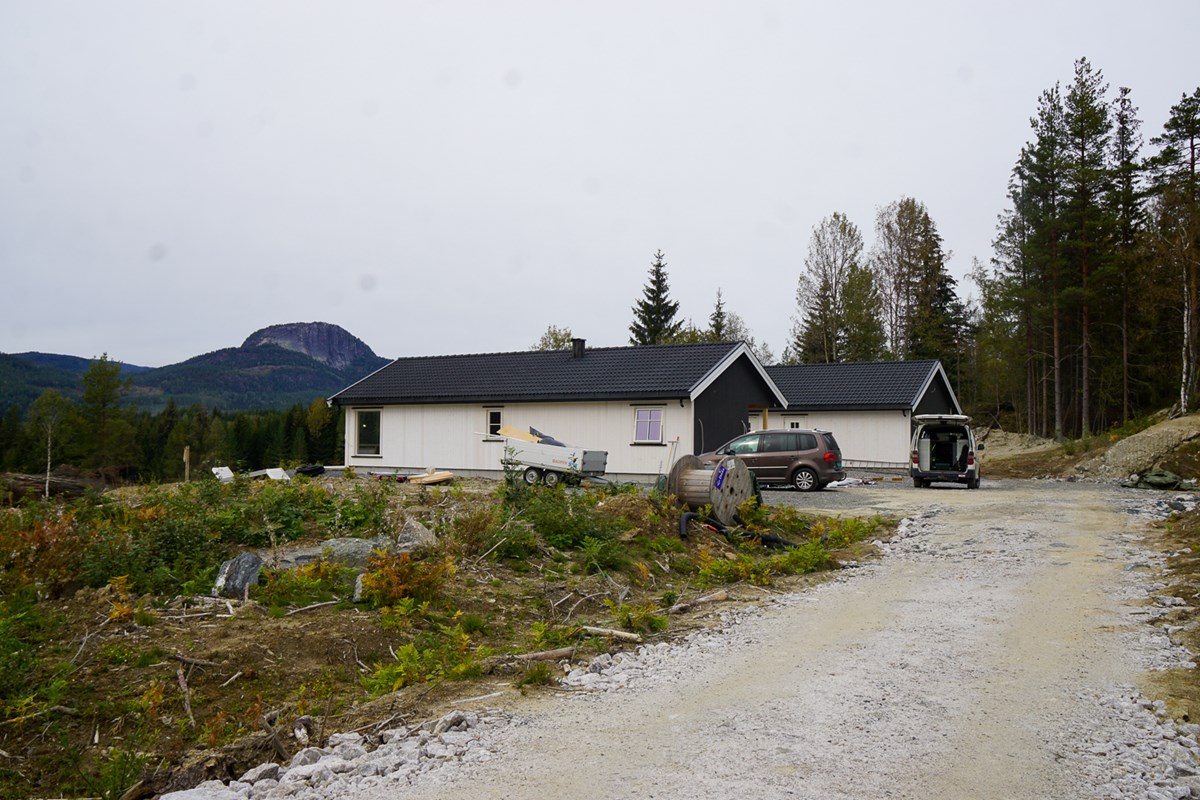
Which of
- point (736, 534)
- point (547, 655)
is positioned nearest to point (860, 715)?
Result: point (547, 655)

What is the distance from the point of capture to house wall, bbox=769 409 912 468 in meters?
30.7

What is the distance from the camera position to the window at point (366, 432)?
94.2ft

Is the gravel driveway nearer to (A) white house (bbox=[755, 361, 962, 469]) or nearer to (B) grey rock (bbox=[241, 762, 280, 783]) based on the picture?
(B) grey rock (bbox=[241, 762, 280, 783])

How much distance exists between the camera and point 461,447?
87.6 ft

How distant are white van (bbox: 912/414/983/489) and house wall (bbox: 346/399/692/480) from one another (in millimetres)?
6381

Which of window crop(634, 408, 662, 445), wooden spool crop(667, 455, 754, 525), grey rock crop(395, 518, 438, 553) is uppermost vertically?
window crop(634, 408, 662, 445)

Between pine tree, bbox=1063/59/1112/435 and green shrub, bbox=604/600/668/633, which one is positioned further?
pine tree, bbox=1063/59/1112/435

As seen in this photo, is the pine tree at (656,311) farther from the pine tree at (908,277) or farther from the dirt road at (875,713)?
the dirt road at (875,713)

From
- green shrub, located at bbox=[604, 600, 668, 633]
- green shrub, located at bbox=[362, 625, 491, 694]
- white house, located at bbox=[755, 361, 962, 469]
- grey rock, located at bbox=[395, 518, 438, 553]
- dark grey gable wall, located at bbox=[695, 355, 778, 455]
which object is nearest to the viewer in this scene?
green shrub, located at bbox=[362, 625, 491, 694]

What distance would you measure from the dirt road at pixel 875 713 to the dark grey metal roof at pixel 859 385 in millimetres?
22115

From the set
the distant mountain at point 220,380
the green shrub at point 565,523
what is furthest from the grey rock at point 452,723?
the distant mountain at point 220,380

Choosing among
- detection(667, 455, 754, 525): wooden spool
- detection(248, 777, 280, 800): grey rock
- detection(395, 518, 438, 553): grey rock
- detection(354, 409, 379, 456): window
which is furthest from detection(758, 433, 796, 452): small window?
detection(248, 777, 280, 800): grey rock

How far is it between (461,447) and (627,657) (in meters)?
20.7

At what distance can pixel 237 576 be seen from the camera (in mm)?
7719
